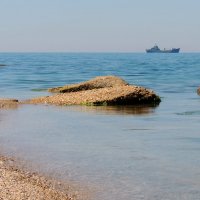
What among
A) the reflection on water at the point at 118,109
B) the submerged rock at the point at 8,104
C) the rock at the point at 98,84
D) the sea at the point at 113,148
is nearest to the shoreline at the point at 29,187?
the sea at the point at 113,148

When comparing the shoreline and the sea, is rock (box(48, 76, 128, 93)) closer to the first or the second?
the sea

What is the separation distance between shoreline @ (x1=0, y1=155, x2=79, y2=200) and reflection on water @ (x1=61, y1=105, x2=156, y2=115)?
464 inches

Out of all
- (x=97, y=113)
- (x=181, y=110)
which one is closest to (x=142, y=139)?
(x=97, y=113)

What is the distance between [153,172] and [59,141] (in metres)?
4.51

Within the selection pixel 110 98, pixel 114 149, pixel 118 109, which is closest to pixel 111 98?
pixel 110 98

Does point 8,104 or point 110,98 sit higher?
point 110,98

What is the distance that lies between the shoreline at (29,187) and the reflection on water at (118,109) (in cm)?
1179

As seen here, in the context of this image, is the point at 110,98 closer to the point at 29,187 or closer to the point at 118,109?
the point at 118,109

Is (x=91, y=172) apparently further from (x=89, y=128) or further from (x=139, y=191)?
(x=89, y=128)

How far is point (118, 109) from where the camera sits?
24.5m

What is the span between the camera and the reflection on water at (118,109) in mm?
23188

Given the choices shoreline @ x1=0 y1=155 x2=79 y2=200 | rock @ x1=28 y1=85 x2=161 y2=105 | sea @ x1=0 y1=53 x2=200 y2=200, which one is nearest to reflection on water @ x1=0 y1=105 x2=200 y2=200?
→ sea @ x1=0 y1=53 x2=200 y2=200

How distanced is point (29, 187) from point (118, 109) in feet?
48.2

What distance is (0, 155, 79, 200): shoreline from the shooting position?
943 cm
